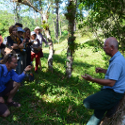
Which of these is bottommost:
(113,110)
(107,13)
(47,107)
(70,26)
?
(47,107)

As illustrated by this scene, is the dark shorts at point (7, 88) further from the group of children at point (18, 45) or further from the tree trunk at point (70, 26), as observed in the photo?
the tree trunk at point (70, 26)

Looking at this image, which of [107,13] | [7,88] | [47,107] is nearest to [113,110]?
[47,107]

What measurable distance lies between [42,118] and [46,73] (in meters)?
3.24

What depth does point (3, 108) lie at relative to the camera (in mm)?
3154

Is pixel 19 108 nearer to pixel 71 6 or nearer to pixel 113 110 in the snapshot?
pixel 113 110

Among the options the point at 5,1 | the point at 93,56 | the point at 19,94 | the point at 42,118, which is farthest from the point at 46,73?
the point at 93,56

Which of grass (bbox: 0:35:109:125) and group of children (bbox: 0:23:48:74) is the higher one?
group of children (bbox: 0:23:48:74)

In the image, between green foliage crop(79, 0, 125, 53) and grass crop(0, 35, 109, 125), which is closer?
grass crop(0, 35, 109, 125)

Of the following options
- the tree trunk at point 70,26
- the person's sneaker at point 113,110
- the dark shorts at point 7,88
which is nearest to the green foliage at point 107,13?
the tree trunk at point 70,26

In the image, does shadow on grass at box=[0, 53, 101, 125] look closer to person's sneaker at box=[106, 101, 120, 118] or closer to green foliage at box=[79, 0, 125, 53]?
person's sneaker at box=[106, 101, 120, 118]

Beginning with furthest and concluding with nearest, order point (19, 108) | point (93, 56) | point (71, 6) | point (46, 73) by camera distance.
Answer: point (93, 56) → point (46, 73) → point (71, 6) → point (19, 108)

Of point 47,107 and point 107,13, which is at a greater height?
point 107,13

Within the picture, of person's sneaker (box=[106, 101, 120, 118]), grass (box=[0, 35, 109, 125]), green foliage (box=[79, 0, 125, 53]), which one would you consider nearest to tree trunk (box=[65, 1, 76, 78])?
green foliage (box=[79, 0, 125, 53])

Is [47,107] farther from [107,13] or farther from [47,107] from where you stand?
[107,13]
